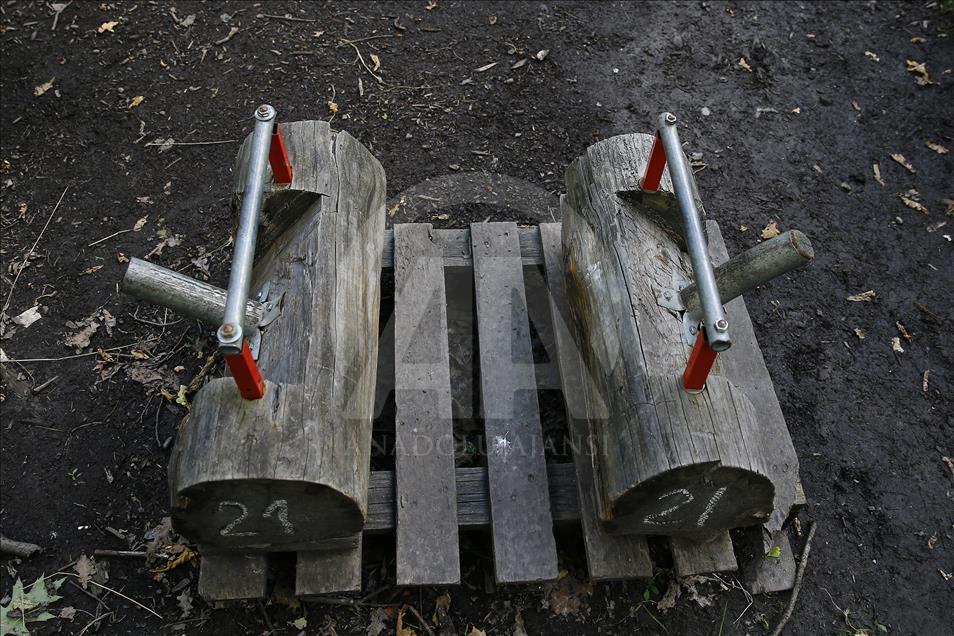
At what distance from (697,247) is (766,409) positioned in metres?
1.08

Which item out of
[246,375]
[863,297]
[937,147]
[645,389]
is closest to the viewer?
[246,375]

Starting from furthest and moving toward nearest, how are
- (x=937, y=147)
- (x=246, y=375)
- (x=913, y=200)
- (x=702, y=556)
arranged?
(x=937, y=147), (x=913, y=200), (x=702, y=556), (x=246, y=375)

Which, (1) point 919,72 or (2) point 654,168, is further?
(1) point 919,72

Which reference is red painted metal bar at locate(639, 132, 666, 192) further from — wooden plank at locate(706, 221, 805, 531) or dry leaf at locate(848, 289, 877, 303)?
dry leaf at locate(848, 289, 877, 303)

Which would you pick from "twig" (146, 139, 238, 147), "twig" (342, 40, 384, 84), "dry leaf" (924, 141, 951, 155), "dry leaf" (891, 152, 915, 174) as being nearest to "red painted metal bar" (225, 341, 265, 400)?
"twig" (146, 139, 238, 147)

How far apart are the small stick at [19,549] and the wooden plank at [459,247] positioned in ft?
6.17

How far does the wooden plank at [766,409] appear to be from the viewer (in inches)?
116

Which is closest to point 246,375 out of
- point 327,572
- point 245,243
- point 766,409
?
point 245,243

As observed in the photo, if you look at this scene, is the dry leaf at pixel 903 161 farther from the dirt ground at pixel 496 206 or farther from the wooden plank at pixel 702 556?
the wooden plank at pixel 702 556

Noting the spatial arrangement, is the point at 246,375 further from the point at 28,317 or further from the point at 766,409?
the point at 28,317

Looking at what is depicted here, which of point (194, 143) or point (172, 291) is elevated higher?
point (172, 291)

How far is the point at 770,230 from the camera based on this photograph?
4266 millimetres

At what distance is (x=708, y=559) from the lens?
2.80 meters

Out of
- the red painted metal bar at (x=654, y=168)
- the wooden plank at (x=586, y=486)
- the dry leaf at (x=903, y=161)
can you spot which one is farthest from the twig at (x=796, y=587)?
the dry leaf at (x=903, y=161)
